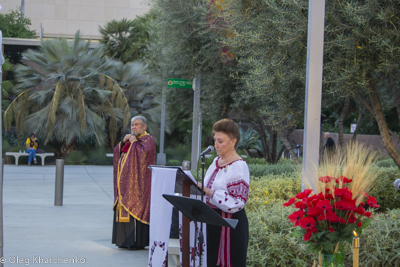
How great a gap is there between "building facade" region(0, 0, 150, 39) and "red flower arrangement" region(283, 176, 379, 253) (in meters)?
40.7

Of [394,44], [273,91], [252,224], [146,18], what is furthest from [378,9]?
[146,18]

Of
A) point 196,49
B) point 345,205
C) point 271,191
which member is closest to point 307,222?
point 345,205

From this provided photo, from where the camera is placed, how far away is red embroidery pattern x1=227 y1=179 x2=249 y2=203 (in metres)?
3.91

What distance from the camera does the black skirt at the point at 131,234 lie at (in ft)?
23.2

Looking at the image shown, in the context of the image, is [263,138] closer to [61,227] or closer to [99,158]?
[61,227]

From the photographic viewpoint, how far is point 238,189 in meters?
3.91

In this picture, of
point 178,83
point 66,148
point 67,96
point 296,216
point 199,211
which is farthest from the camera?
point 66,148

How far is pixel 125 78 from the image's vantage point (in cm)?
2578

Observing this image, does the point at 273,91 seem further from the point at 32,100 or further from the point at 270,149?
the point at 32,100

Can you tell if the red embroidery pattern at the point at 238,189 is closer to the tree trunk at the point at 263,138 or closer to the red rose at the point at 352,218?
the red rose at the point at 352,218

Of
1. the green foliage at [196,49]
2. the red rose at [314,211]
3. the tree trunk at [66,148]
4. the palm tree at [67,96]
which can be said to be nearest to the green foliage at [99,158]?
the palm tree at [67,96]

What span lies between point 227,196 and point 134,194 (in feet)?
11.2

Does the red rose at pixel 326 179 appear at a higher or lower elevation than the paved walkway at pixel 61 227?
higher

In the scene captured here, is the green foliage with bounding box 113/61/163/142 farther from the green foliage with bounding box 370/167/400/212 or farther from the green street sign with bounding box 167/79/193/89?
the green foliage with bounding box 370/167/400/212
